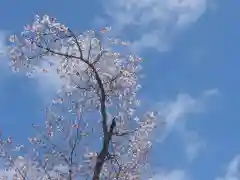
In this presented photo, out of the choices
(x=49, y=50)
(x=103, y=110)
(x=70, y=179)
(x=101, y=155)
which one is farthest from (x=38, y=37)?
(x=70, y=179)

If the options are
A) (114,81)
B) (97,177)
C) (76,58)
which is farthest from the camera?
(114,81)

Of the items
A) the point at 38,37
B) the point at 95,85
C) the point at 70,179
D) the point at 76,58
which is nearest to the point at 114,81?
the point at 95,85

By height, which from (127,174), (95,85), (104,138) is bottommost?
(104,138)

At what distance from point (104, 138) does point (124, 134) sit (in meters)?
1.14

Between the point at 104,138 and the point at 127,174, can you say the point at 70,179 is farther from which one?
the point at 104,138

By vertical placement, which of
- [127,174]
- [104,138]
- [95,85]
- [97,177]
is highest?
[95,85]

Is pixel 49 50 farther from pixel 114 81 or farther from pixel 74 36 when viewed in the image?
pixel 114 81

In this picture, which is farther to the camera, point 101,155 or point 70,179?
point 70,179

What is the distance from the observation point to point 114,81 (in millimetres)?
14578

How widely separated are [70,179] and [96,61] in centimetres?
469

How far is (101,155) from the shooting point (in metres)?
12.7

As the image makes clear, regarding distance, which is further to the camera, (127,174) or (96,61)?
(127,174)

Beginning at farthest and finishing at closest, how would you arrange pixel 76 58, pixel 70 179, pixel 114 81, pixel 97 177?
pixel 70 179 < pixel 114 81 < pixel 76 58 < pixel 97 177

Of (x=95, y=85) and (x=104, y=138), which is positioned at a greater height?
(x=95, y=85)
